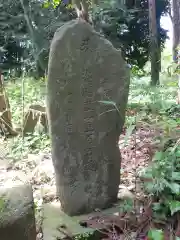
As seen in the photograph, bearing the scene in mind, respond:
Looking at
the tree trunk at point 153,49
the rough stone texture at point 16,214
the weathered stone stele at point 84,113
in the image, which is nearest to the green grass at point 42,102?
the weathered stone stele at point 84,113

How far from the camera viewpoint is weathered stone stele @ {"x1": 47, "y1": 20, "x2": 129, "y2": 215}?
7.41 feet

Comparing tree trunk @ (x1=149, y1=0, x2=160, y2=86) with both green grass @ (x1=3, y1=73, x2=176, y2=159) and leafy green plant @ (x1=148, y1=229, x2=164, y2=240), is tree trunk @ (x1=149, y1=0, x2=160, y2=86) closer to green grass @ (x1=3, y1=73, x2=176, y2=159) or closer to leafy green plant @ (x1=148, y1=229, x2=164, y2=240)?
green grass @ (x1=3, y1=73, x2=176, y2=159)

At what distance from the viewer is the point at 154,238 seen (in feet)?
5.93

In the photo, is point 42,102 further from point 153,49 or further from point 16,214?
→ point 16,214

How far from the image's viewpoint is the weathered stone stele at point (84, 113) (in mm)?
2258

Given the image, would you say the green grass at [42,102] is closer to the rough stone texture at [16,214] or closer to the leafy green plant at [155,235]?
the leafy green plant at [155,235]

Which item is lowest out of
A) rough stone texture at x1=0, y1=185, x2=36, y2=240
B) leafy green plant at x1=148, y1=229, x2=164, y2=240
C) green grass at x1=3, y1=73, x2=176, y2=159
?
green grass at x1=3, y1=73, x2=176, y2=159

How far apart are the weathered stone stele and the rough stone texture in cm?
59

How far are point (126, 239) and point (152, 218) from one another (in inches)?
9.0

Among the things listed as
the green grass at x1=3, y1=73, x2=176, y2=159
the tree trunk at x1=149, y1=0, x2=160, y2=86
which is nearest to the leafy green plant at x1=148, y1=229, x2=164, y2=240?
the green grass at x1=3, y1=73, x2=176, y2=159

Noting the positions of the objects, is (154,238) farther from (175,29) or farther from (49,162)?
(175,29)

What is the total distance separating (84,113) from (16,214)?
92 cm

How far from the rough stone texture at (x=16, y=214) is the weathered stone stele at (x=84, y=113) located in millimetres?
593

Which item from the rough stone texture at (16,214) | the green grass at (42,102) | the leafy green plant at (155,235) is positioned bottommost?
the green grass at (42,102)
